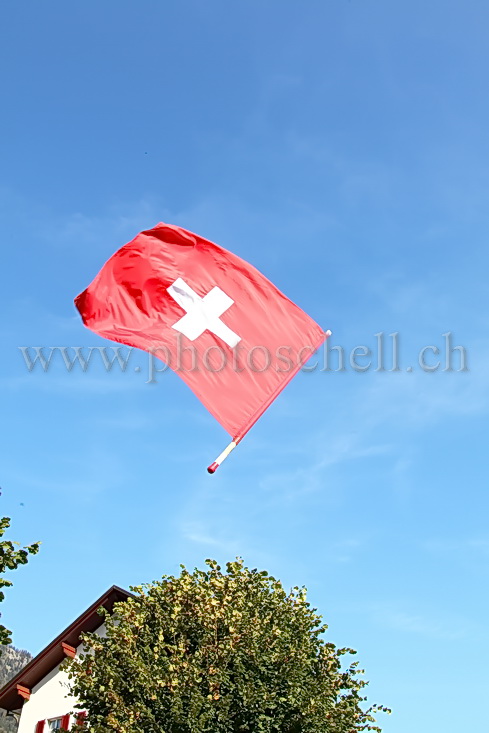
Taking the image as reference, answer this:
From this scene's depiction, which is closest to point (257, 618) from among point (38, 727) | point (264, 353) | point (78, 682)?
point (78, 682)

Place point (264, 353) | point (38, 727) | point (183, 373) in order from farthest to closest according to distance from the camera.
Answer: point (38, 727)
point (264, 353)
point (183, 373)

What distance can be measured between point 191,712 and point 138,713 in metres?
1.29

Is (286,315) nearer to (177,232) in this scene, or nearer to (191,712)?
(177,232)

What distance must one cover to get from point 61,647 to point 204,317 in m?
21.5

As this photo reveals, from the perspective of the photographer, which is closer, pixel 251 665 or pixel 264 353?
pixel 264 353

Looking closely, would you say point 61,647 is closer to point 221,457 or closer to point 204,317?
point 204,317

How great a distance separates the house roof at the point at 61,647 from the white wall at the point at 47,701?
0.87 feet

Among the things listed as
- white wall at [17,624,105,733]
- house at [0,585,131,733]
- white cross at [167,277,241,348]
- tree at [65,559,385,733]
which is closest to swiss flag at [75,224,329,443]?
white cross at [167,277,241,348]

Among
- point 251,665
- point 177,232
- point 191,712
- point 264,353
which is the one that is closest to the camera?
point 264,353

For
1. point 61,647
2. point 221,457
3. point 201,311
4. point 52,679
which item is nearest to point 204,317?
point 201,311

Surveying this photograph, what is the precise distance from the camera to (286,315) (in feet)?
40.3

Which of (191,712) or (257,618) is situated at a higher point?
(257,618)

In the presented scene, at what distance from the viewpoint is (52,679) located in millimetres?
29047

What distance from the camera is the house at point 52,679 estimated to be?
27.5 m
